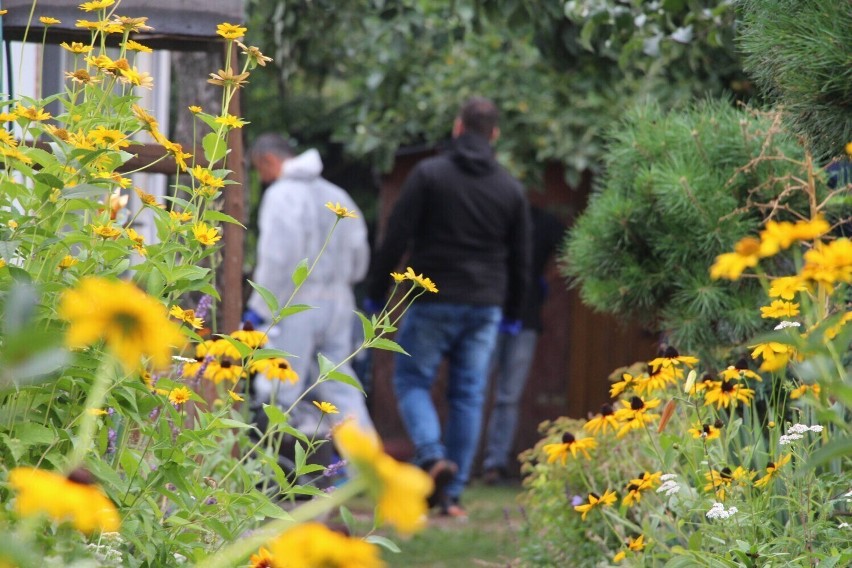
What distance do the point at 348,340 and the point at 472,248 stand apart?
80 centimetres

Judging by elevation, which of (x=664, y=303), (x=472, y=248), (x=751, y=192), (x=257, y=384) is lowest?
(x=257, y=384)

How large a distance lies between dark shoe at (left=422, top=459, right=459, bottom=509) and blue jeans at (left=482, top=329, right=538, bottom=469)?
1533mm

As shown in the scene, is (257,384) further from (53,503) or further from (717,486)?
(53,503)

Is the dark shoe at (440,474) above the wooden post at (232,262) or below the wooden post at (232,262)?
below

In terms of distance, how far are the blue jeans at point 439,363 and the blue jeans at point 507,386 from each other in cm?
128

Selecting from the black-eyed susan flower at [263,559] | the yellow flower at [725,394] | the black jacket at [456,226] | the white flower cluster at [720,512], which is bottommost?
the black jacket at [456,226]

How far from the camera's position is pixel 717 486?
2.13 meters

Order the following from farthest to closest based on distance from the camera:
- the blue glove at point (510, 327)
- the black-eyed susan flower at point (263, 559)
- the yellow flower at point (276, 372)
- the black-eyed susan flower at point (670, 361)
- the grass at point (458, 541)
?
the blue glove at point (510, 327) < the grass at point (458, 541) < the yellow flower at point (276, 372) < the black-eyed susan flower at point (670, 361) < the black-eyed susan flower at point (263, 559)

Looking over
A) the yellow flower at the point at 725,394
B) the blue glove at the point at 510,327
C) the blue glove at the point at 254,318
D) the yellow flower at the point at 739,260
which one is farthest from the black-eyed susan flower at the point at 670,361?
the blue glove at the point at 510,327

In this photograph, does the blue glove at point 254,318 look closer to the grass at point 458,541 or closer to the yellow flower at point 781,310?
the grass at point 458,541

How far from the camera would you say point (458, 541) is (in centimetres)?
499

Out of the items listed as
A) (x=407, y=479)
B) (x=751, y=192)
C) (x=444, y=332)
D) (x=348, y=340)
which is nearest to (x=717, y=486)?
(x=751, y=192)

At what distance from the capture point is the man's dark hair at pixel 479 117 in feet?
18.5

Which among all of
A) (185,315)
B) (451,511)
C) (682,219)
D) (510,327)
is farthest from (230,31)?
(510,327)
